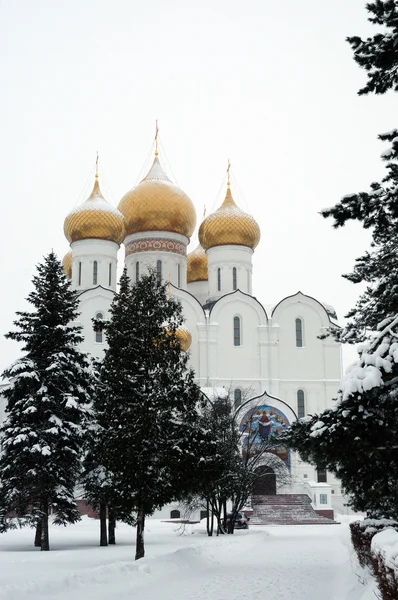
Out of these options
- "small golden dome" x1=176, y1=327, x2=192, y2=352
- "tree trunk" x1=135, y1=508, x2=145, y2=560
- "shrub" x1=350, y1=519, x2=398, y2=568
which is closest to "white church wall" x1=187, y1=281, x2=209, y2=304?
"small golden dome" x1=176, y1=327, x2=192, y2=352

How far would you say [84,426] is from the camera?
818 inches

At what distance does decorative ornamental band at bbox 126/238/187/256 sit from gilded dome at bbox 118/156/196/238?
0.66 meters

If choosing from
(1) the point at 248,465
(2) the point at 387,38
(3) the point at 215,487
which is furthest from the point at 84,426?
(2) the point at 387,38

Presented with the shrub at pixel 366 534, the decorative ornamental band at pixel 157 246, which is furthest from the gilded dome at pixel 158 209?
the shrub at pixel 366 534

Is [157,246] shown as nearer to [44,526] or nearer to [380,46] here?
[44,526]

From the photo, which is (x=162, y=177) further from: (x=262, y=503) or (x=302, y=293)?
(x=262, y=503)

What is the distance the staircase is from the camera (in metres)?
33.6

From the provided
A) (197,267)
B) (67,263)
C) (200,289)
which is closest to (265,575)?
(200,289)

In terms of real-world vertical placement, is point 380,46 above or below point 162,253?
below

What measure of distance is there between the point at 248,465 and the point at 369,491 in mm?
18622

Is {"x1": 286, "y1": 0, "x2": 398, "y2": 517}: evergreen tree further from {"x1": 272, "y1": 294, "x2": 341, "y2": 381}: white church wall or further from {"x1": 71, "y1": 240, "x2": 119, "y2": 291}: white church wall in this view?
{"x1": 71, "y1": 240, "x2": 119, "y2": 291}: white church wall

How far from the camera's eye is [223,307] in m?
43.0

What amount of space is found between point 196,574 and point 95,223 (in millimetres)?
32775

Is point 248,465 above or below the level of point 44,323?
below
